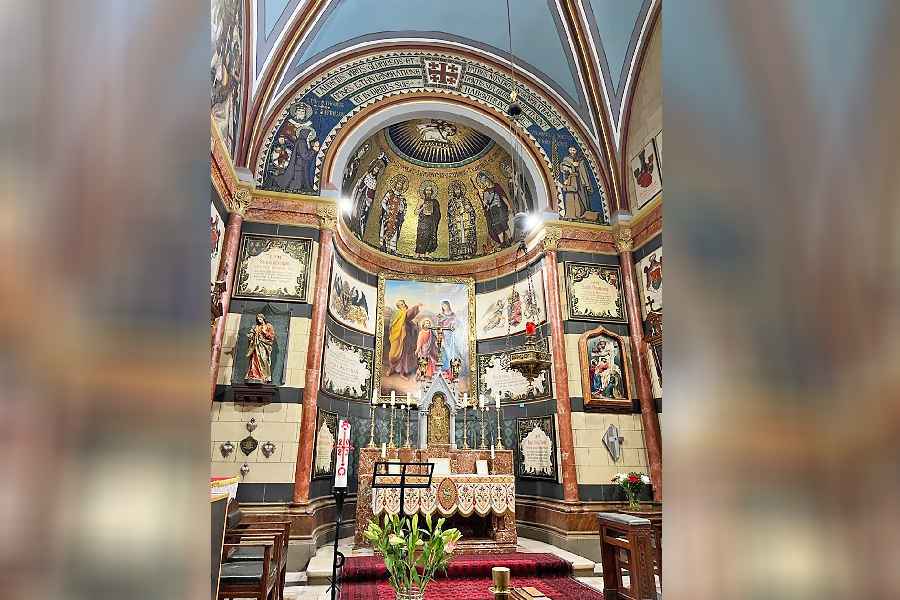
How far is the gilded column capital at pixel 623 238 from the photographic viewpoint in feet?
32.6

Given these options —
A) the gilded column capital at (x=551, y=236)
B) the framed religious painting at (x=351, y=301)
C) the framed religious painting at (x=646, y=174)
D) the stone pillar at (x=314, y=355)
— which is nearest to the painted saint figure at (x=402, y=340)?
the framed religious painting at (x=351, y=301)

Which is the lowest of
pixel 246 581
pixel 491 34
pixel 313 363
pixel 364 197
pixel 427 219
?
pixel 246 581

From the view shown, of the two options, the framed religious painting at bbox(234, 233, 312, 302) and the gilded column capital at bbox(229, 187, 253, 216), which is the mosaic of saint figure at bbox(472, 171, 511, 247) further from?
the gilded column capital at bbox(229, 187, 253, 216)

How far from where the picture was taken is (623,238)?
9.99 metres

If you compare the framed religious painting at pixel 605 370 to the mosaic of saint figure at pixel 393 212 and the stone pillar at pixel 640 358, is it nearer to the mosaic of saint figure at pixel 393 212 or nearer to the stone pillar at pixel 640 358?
the stone pillar at pixel 640 358

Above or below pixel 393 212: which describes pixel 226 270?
below

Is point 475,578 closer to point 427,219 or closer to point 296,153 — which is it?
point 296,153

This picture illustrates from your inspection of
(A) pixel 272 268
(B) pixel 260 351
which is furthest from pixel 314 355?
(A) pixel 272 268

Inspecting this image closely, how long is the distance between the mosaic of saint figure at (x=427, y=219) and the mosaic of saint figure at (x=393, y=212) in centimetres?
42

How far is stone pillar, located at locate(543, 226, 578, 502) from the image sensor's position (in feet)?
28.7

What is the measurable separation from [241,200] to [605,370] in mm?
6812
